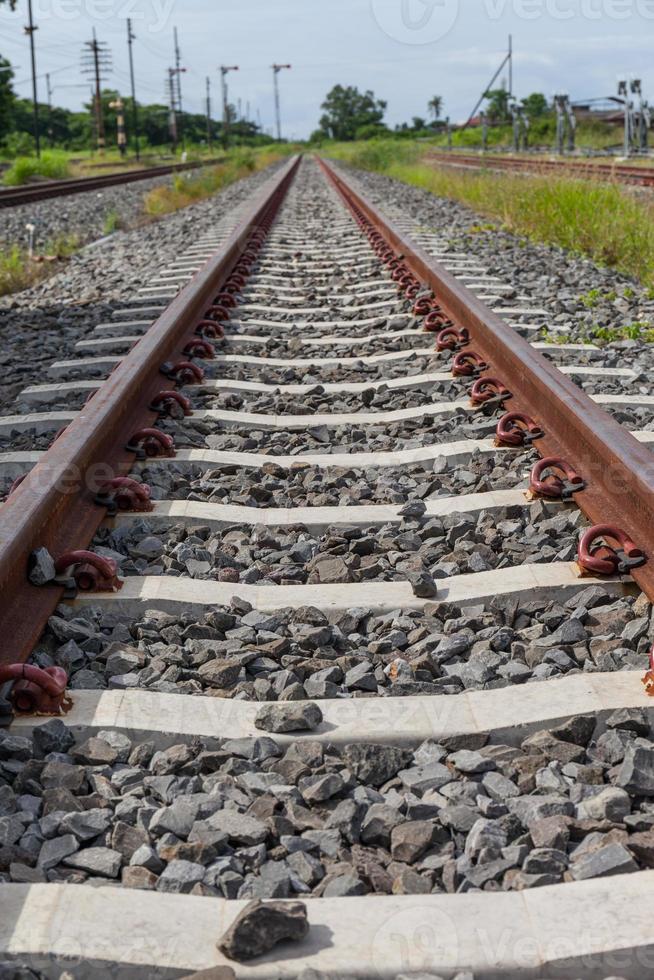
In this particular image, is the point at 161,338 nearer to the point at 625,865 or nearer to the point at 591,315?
the point at 591,315

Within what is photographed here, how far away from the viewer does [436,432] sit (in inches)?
153

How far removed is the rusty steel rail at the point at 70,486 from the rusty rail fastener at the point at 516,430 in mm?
1163

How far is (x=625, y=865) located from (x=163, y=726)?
0.82m

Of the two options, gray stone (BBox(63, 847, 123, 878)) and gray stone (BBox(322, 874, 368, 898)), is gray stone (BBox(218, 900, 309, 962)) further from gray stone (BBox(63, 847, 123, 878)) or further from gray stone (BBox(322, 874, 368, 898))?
gray stone (BBox(63, 847, 123, 878))

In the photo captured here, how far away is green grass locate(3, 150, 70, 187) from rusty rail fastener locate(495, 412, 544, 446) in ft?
90.8

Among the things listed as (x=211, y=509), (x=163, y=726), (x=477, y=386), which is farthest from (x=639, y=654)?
(x=477, y=386)

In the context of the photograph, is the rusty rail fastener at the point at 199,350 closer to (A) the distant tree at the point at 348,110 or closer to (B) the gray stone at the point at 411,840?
(B) the gray stone at the point at 411,840

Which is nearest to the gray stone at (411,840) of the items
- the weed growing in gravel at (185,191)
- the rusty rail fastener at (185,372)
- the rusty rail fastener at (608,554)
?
the rusty rail fastener at (608,554)

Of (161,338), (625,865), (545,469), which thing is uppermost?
(161,338)

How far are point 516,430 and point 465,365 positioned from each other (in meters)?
1.07

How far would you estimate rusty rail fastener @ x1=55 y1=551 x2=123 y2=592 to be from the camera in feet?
8.28

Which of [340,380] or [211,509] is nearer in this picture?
[211,509]

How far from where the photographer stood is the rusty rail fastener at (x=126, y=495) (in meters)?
3.03

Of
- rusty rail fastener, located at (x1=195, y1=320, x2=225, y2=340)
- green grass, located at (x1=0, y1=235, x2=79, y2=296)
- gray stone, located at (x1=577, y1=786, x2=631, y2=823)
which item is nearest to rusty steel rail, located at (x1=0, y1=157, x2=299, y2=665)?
rusty rail fastener, located at (x1=195, y1=320, x2=225, y2=340)
